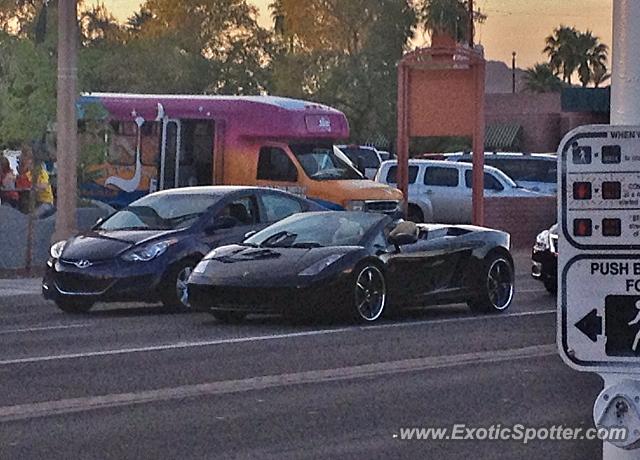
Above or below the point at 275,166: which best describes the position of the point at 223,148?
above

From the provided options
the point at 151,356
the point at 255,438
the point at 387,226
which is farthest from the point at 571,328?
the point at 387,226

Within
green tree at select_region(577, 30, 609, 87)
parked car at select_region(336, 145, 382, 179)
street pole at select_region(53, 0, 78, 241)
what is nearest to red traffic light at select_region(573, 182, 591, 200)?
street pole at select_region(53, 0, 78, 241)

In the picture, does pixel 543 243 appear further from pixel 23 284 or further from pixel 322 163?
pixel 322 163

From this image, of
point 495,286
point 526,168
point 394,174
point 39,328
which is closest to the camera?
point 39,328

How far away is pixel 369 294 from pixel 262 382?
15.9 ft

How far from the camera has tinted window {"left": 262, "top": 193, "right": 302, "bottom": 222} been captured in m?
19.3

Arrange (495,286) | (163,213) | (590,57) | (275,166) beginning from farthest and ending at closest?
(590,57) → (275,166) → (163,213) → (495,286)

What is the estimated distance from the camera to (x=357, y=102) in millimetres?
→ 58594

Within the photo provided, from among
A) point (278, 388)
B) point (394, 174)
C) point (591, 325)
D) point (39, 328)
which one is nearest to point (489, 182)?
point (394, 174)

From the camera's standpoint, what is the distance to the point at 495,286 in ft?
59.4

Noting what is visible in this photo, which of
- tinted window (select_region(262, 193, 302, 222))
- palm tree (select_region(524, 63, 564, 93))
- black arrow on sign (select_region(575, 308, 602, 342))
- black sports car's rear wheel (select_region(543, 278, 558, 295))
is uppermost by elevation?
palm tree (select_region(524, 63, 564, 93))

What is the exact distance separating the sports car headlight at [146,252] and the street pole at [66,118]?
6.92 meters

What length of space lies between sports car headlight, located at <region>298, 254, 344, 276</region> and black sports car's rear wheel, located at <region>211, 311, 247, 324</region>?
35.3 inches

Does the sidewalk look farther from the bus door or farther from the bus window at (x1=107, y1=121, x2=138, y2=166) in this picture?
the bus door
